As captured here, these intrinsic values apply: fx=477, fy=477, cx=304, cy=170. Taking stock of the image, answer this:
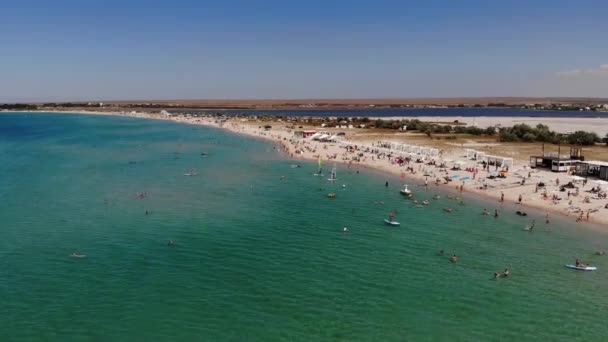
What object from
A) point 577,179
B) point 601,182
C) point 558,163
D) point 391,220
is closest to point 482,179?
point 577,179

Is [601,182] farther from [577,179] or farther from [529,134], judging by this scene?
[529,134]

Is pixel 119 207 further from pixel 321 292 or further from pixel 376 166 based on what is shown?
pixel 376 166

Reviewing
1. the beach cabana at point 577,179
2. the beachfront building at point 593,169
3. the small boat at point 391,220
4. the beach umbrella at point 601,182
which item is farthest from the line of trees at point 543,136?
the small boat at point 391,220

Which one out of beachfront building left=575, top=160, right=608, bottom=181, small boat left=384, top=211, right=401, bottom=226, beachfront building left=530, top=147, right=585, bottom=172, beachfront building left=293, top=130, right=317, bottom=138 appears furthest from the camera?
beachfront building left=293, top=130, right=317, bottom=138

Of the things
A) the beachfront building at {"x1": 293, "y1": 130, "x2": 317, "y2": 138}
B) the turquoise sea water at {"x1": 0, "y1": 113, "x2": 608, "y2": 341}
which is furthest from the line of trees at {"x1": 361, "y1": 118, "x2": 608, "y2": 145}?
the turquoise sea water at {"x1": 0, "y1": 113, "x2": 608, "y2": 341}

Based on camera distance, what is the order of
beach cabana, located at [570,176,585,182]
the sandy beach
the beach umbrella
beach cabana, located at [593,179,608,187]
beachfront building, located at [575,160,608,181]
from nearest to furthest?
the sandy beach
beach cabana, located at [593,179,608,187]
the beach umbrella
beach cabana, located at [570,176,585,182]
beachfront building, located at [575,160,608,181]

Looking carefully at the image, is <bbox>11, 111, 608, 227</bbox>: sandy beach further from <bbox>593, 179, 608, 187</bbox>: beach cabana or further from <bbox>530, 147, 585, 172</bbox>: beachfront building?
<bbox>530, 147, 585, 172</bbox>: beachfront building

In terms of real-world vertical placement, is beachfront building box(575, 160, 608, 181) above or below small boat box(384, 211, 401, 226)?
above

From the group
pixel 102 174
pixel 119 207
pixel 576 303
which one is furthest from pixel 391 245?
pixel 102 174
